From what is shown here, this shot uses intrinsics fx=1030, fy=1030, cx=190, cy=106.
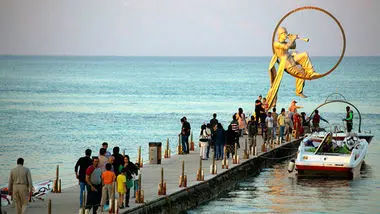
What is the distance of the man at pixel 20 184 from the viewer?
26234 mm

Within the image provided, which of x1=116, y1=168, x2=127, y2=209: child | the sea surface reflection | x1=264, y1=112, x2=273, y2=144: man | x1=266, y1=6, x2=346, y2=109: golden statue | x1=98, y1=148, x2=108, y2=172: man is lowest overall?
the sea surface reflection

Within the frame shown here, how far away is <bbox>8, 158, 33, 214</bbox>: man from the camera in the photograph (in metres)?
26.2

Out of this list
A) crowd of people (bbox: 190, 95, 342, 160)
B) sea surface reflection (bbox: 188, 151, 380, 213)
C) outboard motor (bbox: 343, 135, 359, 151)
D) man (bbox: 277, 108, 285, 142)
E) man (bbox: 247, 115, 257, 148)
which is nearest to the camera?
sea surface reflection (bbox: 188, 151, 380, 213)

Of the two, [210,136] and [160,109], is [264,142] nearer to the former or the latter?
[210,136]

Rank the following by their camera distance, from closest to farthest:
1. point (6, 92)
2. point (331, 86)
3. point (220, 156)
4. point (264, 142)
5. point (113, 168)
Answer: point (113, 168), point (220, 156), point (264, 142), point (6, 92), point (331, 86)

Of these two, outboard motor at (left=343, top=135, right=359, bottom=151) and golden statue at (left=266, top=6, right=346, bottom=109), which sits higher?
golden statue at (left=266, top=6, right=346, bottom=109)

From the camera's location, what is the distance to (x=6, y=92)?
464 feet

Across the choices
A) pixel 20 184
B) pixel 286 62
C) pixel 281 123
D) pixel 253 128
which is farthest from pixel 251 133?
pixel 20 184

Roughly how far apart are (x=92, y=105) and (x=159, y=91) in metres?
44.3

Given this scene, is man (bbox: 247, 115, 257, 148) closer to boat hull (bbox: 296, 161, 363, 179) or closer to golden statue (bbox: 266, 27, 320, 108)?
boat hull (bbox: 296, 161, 363, 179)

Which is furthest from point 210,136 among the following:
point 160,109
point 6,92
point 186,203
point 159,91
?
point 159,91

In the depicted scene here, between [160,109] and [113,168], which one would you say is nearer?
[113,168]

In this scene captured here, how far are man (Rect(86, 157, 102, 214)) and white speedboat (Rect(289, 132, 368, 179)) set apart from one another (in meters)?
17.0

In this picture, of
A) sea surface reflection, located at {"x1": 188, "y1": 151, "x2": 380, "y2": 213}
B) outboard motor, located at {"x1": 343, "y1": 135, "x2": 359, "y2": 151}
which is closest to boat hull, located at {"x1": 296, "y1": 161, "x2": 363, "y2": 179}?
sea surface reflection, located at {"x1": 188, "y1": 151, "x2": 380, "y2": 213}
